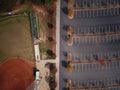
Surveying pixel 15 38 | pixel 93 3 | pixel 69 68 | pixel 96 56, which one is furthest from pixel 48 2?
pixel 96 56

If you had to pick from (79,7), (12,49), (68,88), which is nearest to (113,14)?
(79,7)

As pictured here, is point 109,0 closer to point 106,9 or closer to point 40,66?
point 106,9

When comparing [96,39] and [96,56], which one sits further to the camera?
[96,39]

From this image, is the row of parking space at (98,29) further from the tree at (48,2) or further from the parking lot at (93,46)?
the tree at (48,2)

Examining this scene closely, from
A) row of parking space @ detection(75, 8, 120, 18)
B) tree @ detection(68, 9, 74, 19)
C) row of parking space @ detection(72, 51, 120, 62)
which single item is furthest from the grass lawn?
row of parking space @ detection(75, 8, 120, 18)

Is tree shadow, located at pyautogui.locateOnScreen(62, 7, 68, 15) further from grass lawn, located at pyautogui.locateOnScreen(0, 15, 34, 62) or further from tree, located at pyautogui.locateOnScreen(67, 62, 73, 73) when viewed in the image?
tree, located at pyautogui.locateOnScreen(67, 62, 73, 73)

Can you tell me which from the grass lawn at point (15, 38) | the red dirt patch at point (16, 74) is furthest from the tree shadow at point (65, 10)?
the red dirt patch at point (16, 74)

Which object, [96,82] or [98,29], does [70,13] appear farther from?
[96,82]
